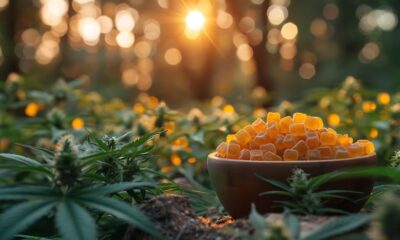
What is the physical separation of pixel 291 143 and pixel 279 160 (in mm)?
82

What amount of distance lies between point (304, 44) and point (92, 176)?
2108 cm

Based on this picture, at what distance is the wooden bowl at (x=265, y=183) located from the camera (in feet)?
6.38

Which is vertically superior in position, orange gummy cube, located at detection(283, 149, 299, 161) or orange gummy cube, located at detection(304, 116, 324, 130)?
orange gummy cube, located at detection(304, 116, 324, 130)

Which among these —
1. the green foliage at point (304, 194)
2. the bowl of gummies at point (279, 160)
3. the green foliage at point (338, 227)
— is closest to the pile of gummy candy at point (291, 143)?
the bowl of gummies at point (279, 160)

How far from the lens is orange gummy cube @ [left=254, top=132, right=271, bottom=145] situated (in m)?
2.10

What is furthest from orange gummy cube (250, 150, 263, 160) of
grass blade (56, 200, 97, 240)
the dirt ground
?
grass blade (56, 200, 97, 240)

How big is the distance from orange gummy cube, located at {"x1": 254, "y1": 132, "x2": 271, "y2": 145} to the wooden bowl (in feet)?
0.43

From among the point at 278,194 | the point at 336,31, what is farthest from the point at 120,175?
the point at 336,31

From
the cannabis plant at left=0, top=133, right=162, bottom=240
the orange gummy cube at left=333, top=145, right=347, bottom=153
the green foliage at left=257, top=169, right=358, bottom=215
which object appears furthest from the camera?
the orange gummy cube at left=333, top=145, right=347, bottom=153

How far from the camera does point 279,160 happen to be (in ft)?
6.68

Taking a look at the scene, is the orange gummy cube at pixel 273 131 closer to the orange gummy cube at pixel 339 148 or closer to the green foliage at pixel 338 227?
the orange gummy cube at pixel 339 148

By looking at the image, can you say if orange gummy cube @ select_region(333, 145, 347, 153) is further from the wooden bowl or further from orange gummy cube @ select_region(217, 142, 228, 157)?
orange gummy cube @ select_region(217, 142, 228, 157)

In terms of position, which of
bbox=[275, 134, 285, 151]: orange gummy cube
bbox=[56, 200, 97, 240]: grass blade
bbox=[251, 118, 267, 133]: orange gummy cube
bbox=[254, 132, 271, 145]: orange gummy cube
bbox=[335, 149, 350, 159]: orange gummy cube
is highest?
bbox=[251, 118, 267, 133]: orange gummy cube

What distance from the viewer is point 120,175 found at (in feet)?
7.12
